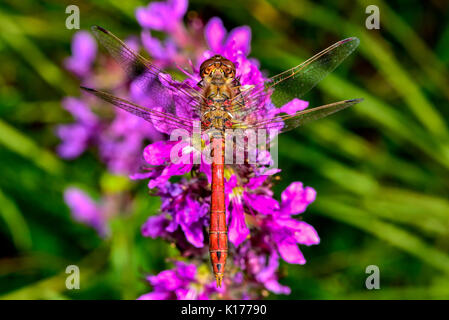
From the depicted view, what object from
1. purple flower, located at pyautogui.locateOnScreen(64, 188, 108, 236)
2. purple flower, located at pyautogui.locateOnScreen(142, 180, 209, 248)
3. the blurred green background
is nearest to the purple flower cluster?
purple flower, located at pyautogui.locateOnScreen(142, 180, 209, 248)

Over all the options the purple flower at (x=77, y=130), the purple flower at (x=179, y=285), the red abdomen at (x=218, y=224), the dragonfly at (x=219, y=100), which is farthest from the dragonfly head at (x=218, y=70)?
the purple flower at (x=77, y=130)

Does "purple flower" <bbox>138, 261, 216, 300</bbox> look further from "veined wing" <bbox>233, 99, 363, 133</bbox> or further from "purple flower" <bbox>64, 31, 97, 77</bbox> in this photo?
"purple flower" <bbox>64, 31, 97, 77</bbox>

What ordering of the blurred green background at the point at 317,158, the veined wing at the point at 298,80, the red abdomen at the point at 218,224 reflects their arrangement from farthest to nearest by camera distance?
the blurred green background at the point at 317,158 < the veined wing at the point at 298,80 < the red abdomen at the point at 218,224

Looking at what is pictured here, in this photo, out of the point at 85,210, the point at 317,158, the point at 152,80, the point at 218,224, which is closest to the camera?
the point at 218,224

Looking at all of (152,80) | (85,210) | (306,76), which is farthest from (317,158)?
(152,80)

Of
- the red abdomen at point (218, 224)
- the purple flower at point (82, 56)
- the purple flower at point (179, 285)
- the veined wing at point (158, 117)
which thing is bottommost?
the purple flower at point (179, 285)

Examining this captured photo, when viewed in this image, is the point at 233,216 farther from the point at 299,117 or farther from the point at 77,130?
the point at 77,130

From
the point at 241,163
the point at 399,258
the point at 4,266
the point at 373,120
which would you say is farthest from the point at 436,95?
the point at 4,266

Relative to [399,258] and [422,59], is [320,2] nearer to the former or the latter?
[422,59]

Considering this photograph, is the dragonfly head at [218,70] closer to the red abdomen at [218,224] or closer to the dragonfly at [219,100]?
the dragonfly at [219,100]
